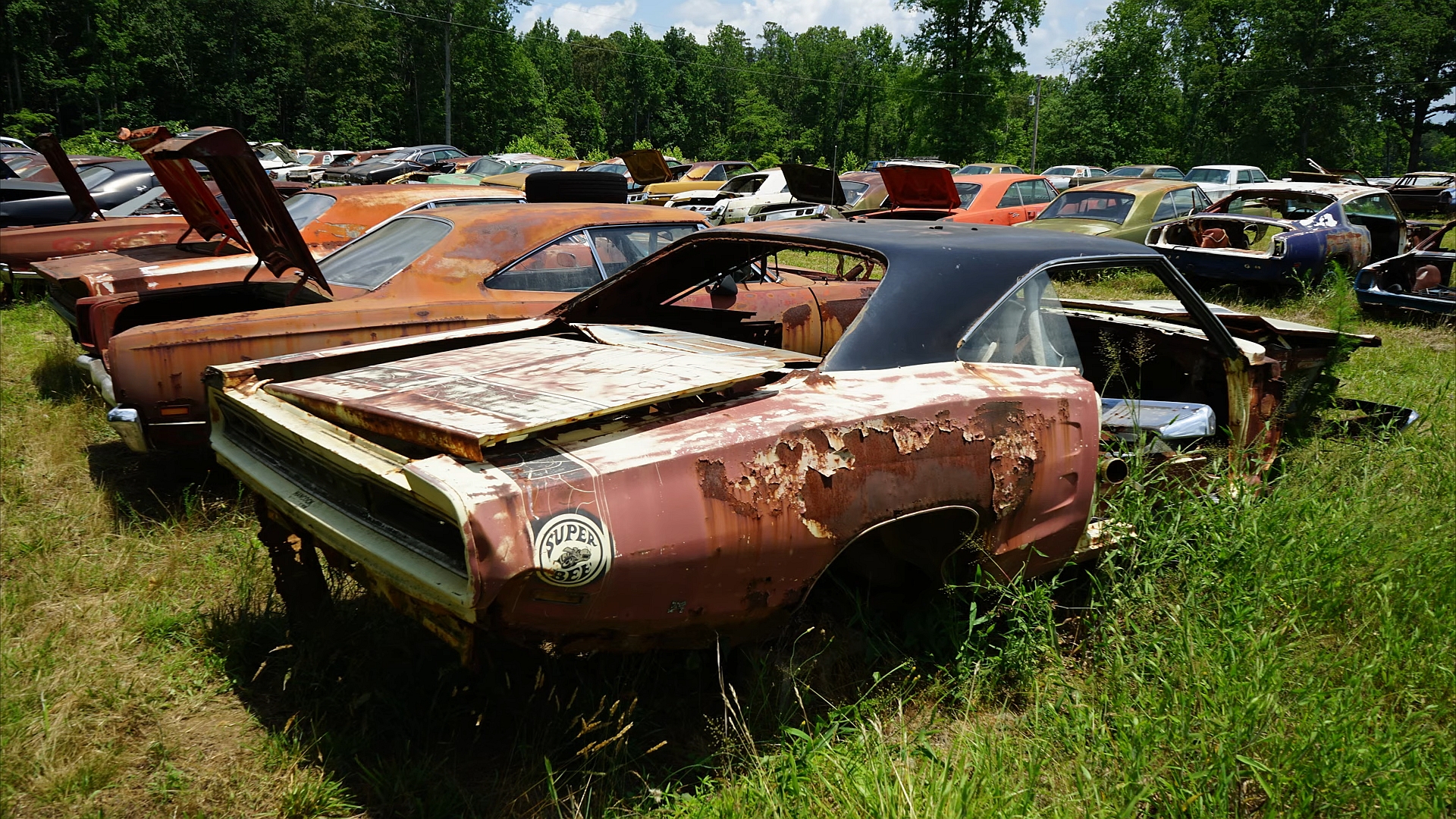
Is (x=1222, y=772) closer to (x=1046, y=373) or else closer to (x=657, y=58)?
(x=1046, y=373)

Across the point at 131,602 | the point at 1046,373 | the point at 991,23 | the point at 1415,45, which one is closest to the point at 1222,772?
the point at 1046,373

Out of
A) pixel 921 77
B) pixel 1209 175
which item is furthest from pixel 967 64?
pixel 1209 175

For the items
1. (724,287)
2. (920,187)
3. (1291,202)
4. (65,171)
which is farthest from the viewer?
(1291,202)

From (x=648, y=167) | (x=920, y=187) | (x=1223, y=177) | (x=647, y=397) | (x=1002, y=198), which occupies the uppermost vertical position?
(x=1223, y=177)

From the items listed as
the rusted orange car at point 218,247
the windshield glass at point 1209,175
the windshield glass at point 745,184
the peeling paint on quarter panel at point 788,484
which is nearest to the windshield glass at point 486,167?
the windshield glass at point 745,184

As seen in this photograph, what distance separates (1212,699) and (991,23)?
140 ft

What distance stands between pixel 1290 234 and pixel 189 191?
369 inches

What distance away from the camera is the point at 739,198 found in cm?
1550

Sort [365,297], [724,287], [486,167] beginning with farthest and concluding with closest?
[486,167], [365,297], [724,287]

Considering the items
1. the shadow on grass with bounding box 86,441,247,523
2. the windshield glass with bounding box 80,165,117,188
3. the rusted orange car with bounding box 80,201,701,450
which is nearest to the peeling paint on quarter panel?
the rusted orange car with bounding box 80,201,701,450

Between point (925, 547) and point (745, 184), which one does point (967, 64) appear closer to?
point (745, 184)

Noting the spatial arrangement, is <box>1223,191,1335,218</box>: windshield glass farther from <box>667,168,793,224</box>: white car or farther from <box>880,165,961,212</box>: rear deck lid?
<box>667,168,793,224</box>: white car

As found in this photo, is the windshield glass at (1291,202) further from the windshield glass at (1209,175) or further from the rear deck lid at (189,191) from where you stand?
the windshield glass at (1209,175)

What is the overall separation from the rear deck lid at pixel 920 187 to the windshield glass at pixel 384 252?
5751 millimetres
